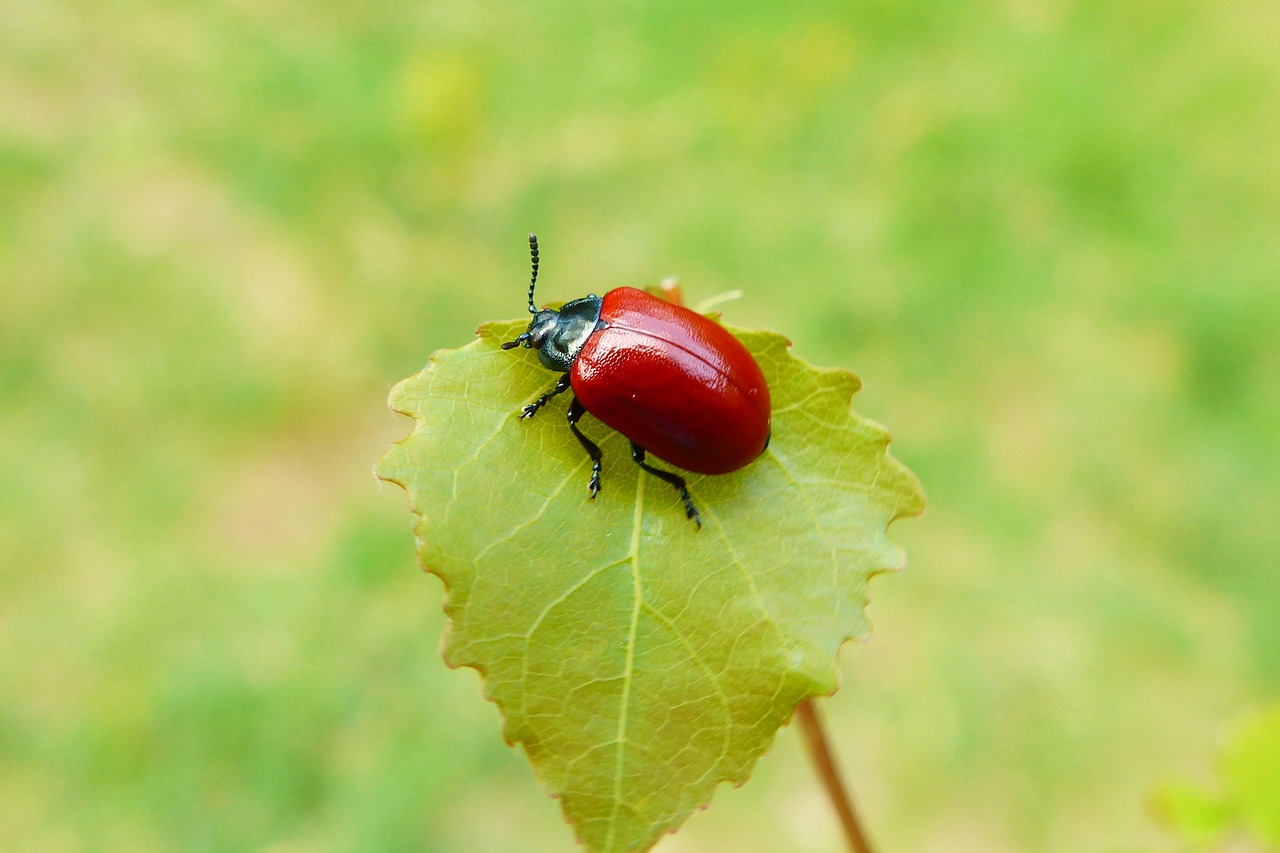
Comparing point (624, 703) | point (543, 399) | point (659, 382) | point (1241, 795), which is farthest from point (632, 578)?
point (1241, 795)

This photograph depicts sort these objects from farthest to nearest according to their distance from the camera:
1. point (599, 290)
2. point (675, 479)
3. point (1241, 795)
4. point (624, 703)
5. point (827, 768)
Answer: point (599, 290) < point (1241, 795) < point (675, 479) < point (827, 768) < point (624, 703)

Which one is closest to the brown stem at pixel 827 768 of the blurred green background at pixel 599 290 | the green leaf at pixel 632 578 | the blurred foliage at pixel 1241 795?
the green leaf at pixel 632 578

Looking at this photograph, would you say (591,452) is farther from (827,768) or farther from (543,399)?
(827,768)

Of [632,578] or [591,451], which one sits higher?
[591,451]

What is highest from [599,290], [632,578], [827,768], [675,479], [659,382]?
[599,290]

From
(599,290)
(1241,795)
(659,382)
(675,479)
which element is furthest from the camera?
(599,290)

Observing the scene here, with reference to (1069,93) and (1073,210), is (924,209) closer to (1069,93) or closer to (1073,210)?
(1073,210)

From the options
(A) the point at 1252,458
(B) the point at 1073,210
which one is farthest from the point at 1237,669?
(B) the point at 1073,210
